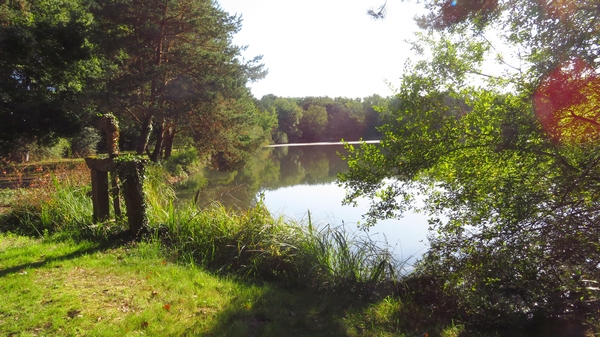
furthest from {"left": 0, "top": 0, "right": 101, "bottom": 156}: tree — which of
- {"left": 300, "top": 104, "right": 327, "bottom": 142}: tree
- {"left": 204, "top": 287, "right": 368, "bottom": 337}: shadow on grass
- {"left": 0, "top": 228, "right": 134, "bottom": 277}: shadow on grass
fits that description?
{"left": 300, "top": 104, "right": 327, "bottom": 142}: tree

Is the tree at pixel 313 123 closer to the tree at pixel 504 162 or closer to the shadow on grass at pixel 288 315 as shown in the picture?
the tree at pixel 504 162

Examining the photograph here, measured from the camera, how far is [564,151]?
3.68m

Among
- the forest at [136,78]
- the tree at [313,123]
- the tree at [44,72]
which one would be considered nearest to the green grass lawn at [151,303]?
the tree at [44,72]

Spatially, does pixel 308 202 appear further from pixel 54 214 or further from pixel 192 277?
pixel 192 277

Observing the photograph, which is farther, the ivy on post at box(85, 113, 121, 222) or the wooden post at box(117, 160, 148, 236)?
the ivy on post at box(85, 113, 121, 222)

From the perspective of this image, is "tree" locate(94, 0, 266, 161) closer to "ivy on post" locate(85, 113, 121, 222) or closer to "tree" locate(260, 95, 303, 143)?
"ivy on post" locate(85, 113, 121, 222)

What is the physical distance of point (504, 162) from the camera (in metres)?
4.15

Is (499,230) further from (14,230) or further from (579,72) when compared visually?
(14,230)

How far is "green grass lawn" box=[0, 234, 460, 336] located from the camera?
3.00 metres

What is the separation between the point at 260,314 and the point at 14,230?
487 centimetres

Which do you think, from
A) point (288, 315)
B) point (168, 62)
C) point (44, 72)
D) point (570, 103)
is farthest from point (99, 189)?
point (168, 62)

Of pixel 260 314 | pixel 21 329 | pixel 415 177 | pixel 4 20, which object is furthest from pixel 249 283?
pixel 4 20

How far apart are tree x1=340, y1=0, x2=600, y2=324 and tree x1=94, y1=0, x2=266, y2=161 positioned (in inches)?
413

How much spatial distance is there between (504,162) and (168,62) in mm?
13871
